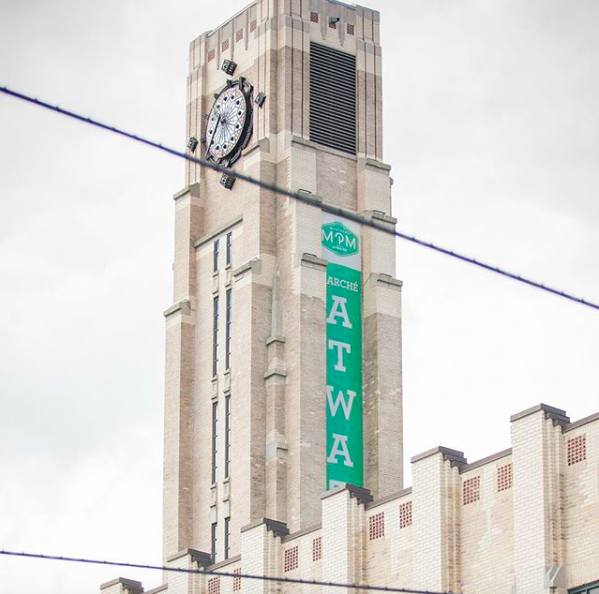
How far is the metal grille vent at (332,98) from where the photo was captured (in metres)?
82.1

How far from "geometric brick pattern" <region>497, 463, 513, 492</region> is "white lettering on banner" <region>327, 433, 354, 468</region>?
86.2 feet

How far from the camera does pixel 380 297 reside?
7944cm

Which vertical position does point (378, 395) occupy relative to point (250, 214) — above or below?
below

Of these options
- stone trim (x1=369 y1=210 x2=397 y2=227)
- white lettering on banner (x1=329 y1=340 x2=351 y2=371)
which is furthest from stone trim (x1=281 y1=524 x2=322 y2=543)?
stone trim (x1=369 y1=210 x2=397 y2=227)

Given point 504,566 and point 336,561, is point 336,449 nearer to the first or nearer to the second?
point 336,561

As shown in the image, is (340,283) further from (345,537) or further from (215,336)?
(345,537)

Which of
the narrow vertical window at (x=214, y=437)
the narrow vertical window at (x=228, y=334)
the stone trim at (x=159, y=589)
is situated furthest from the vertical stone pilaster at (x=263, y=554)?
the narrow vertical window at (x=228, y=334)

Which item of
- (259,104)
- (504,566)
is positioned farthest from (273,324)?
(504,566)

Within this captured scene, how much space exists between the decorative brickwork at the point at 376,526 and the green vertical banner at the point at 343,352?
20809 mm

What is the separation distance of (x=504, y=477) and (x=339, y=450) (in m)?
26.8

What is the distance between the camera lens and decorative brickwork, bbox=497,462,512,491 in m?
49.5

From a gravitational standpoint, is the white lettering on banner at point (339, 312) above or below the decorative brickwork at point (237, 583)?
above

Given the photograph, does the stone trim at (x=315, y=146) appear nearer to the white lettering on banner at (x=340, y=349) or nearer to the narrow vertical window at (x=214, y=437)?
the white lettering on banner at (x=340, y=349)

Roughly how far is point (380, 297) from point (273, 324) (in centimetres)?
445
